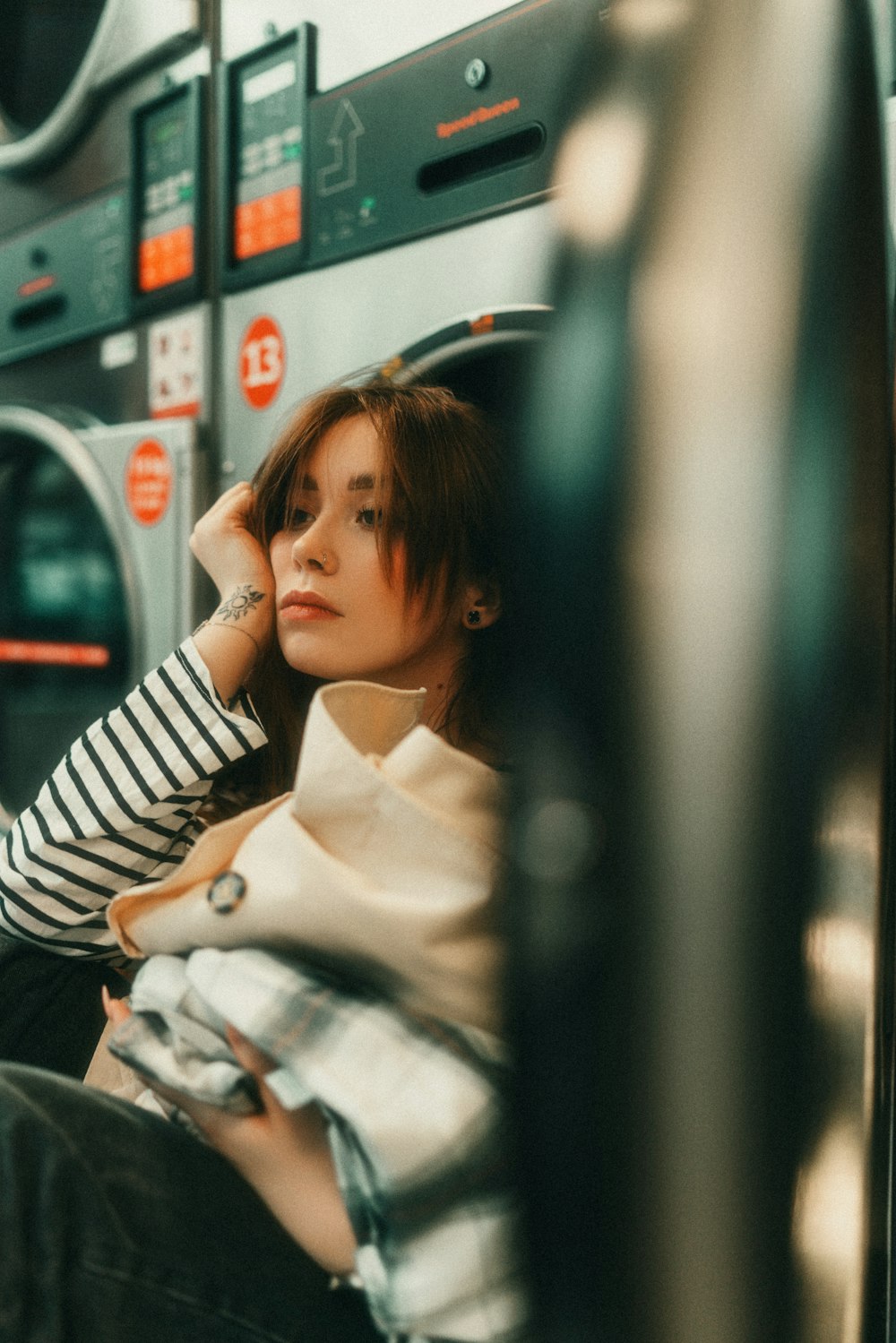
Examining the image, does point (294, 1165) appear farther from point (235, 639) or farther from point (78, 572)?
point (78, 572)

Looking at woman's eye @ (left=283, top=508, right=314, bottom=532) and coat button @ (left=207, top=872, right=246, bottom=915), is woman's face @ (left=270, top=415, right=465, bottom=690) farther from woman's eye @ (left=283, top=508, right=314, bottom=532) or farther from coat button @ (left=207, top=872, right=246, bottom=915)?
coat button @ (left=207, top=872, right=246, bottom=915)

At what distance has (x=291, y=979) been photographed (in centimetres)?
51

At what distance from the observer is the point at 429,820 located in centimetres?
51

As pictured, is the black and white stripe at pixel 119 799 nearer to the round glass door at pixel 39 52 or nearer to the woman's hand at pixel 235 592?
the woman's hand at pixel 235 592

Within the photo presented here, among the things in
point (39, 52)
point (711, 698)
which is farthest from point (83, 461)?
point (711, 698)

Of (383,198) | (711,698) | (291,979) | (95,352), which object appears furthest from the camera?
(95,352)

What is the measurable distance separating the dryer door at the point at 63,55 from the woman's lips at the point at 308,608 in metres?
0.79

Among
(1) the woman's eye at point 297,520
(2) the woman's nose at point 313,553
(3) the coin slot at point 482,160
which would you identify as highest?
(3) the coin slot at point 482,160

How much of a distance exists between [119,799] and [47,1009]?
0.55 feet

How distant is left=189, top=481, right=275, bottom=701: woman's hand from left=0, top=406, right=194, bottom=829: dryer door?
0.34 m

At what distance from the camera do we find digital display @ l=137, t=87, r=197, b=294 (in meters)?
1.23

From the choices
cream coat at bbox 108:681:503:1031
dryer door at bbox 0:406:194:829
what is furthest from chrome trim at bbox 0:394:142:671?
cream coat at bbox 108:681:503:1031

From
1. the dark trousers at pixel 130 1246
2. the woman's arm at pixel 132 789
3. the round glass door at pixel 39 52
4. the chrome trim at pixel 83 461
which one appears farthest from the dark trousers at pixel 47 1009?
the round glass door at pixel 39 52

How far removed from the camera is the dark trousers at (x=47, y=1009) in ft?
2.64
